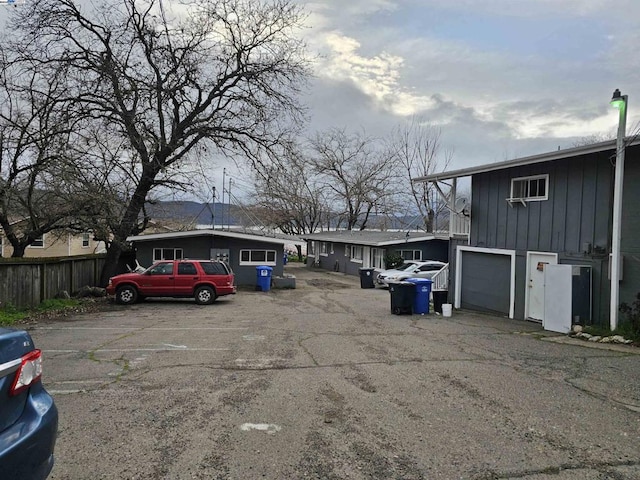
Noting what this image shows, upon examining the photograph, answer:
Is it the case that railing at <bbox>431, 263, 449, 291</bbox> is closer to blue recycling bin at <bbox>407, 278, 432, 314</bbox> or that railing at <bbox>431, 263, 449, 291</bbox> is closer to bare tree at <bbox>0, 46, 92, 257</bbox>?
blue recycling bin at <bbox>407, 278, 432, 314</bbox>

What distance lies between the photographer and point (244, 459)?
4016 millimetres

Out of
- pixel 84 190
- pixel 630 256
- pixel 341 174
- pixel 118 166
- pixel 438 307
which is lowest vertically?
pixel 438 307

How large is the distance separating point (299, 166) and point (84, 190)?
10.3 m

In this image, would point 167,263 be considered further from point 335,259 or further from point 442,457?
point 335,259

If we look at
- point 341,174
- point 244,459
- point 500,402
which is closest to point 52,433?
point 244,459

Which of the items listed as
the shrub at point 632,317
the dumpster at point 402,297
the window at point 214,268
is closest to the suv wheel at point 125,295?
the window at point 214,268

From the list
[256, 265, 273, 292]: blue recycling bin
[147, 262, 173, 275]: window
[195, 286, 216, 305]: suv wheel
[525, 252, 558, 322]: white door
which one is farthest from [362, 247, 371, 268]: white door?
[525, 252, 558, 322]: white door

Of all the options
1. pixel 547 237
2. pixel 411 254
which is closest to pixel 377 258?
pixel 411 254

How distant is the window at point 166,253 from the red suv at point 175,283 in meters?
7.49

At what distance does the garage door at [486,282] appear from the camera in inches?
575

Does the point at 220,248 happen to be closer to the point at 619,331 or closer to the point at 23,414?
the point at 619,331

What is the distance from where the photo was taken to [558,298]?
11.6m

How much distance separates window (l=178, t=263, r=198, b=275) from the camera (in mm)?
17844

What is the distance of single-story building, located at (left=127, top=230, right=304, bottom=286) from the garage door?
12020 millimetres
